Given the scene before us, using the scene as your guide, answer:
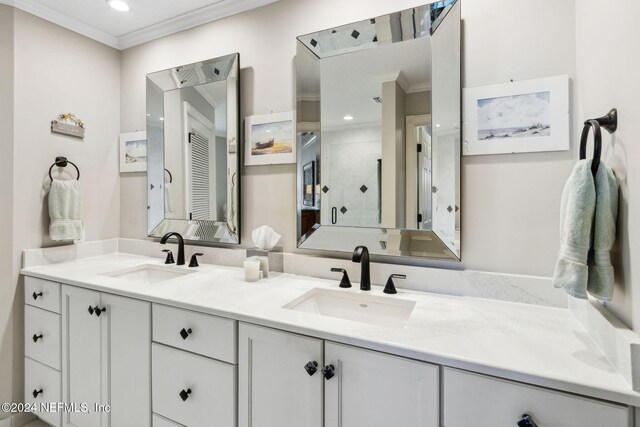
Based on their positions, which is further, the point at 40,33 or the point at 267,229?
the point at 40,33

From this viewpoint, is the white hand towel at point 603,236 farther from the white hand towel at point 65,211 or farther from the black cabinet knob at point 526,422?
the white hand towel at point 65,211

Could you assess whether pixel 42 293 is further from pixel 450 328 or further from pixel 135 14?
pixel 450 328

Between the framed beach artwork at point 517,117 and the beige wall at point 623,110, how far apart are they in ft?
0.59

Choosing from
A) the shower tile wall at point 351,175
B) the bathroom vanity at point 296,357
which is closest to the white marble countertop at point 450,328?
the bathroom vanity at point 296,357

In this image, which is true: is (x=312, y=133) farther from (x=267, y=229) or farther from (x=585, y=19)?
(x=585, y=19)

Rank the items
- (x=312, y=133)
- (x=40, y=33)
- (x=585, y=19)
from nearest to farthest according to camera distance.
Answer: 1. (x=585, y=19)
2. (x=312, y=133)
3. (x=40, y=33)

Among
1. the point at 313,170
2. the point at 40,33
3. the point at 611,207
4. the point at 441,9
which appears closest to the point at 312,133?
the point at 313,170

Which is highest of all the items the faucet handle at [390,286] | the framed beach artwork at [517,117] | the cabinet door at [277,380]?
the framed beach artwork at [517,117]

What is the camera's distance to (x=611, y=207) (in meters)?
0.84

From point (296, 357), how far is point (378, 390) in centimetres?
28

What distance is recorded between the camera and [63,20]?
203cm

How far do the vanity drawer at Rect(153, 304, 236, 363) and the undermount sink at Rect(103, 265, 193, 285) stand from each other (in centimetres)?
54

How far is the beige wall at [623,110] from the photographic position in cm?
75

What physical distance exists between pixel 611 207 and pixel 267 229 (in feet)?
4.53
